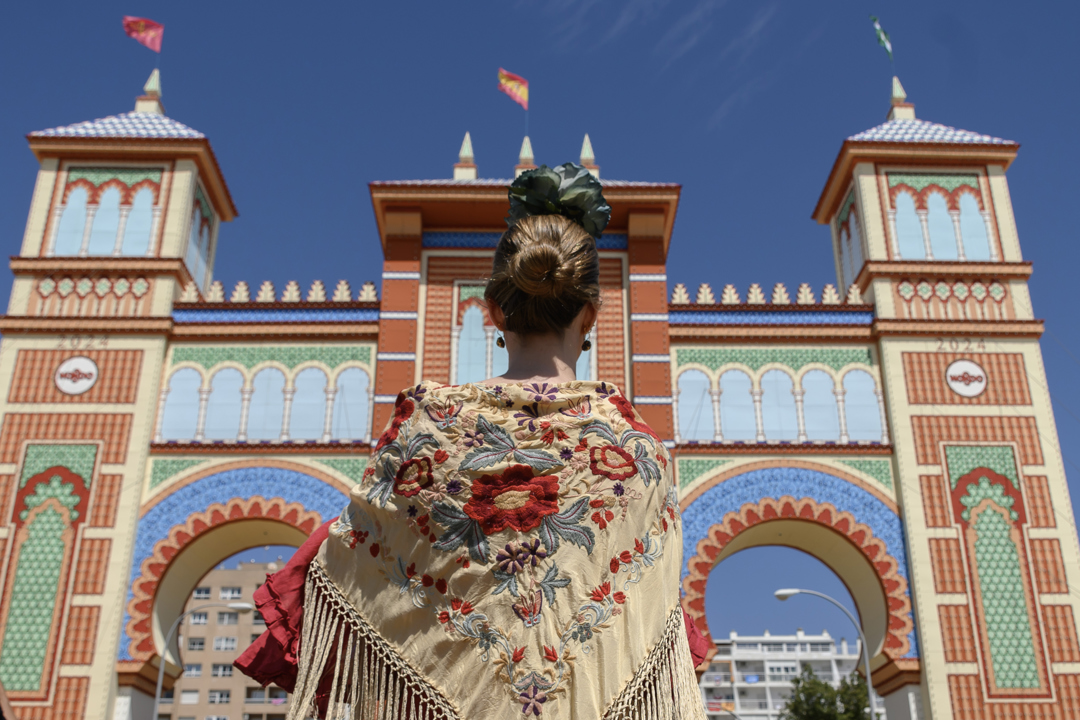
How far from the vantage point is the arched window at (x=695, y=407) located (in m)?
14.2

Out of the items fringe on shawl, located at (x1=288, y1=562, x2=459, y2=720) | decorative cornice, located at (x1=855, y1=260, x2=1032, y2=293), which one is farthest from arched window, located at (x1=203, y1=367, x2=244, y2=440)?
fringe on shawl, located at (x1=288, y1=562, x2=459, y2=720)

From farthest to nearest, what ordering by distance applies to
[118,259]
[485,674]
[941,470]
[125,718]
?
[118,259], [941,470], [125,718], [485,674]

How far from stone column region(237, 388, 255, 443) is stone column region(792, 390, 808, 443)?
25.3 feet

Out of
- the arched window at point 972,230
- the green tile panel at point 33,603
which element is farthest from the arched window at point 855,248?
the green tile panel at point 33,603

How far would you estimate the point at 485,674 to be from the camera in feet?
6.20

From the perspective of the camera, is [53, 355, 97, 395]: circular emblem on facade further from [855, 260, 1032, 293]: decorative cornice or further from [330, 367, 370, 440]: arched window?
[855, 260, 1032, 293]: decorative cornice

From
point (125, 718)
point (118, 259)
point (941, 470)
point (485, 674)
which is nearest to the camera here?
point (485, 674)

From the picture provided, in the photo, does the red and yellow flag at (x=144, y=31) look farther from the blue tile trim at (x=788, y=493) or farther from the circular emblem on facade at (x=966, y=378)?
the circular emblem on facade at (x=966, y=378)

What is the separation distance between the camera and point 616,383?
12852mm

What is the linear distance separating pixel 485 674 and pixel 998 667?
12.6m

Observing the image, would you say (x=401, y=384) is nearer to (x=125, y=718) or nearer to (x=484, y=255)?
(x=484, y=255)

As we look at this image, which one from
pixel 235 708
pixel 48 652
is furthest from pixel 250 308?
pixel 235 708

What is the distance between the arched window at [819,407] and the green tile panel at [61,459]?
32.2 feet

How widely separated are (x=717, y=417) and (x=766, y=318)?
171cm
